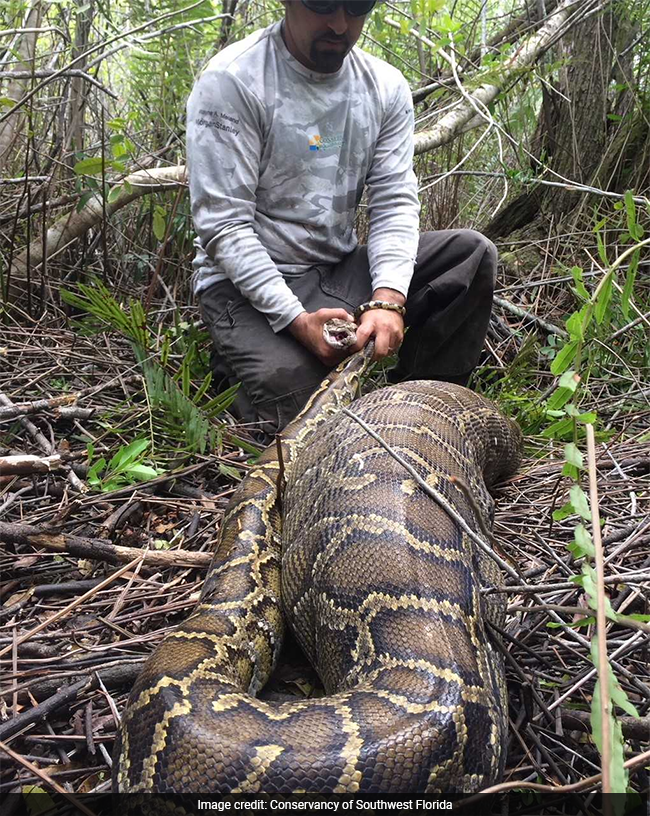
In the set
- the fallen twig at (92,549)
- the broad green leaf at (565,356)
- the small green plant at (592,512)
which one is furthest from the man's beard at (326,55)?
the broad green leaf at (565,356)

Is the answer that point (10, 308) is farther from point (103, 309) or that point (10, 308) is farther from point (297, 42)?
point (297, 42)

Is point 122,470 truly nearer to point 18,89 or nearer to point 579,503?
point 579,503

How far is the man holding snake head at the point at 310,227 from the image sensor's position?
14.6 feet

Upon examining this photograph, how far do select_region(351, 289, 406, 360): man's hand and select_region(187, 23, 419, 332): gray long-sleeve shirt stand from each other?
309 mm

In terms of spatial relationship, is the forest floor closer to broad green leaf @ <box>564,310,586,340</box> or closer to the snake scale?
the snake scale

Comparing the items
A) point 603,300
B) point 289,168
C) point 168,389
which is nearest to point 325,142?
point 289,168

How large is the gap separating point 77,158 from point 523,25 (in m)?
4.61

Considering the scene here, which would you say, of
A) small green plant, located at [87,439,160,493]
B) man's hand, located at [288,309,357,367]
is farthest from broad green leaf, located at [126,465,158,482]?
man's hand, located at [288,309,357,367]

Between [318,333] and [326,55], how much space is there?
189 cm

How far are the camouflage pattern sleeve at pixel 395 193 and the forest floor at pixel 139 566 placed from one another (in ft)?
4.40

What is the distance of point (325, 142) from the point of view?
4766 mm

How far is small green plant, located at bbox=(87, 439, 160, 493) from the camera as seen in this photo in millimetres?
3307

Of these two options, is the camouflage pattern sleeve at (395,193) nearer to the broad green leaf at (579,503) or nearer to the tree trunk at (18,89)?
the tree trunk at (18,89)

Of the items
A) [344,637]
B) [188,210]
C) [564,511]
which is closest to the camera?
[564,511]
